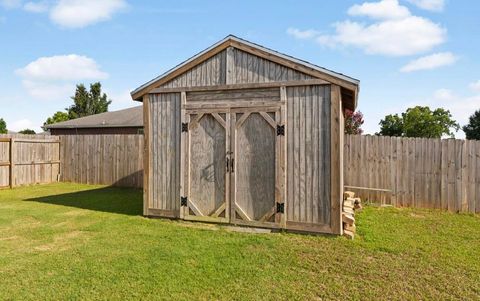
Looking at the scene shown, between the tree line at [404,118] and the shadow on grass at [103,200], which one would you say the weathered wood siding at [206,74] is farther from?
the tree line at [404,118]

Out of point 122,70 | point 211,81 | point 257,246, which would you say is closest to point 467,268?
point 257,246

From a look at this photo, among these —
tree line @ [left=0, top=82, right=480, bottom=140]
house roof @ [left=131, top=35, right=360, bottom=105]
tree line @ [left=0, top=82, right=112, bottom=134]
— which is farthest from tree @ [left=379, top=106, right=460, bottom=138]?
house roof @ [left=131, top=35, right=360, bottom=105]

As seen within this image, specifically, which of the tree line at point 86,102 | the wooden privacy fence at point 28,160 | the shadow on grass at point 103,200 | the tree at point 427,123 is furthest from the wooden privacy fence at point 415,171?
the tree at point 427,123

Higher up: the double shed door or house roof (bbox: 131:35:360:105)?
house roof (bbox: 131:35:360:105)

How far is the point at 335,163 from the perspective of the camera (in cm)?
583

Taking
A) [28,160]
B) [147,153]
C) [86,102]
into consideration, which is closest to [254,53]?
[147,153]

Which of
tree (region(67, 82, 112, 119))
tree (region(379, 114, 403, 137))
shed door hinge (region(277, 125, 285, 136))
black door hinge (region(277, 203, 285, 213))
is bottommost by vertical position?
black door hinge (region(277, 203, 285, 213))

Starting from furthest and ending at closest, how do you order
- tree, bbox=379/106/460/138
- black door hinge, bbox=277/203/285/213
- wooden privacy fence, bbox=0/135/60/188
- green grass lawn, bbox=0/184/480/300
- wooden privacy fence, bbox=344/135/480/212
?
tree, bbox=379/106/460/138 < wooden privacy fence, bbox=0/135/60/188 < wooden privacy fence, bbox=344/135/480/212 < black door hinge, bbox=277/203/285/213 < green grass lawn, bbox=0/184/480/300

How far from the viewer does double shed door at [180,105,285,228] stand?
626 cm

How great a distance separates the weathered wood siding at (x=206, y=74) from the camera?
672 cm

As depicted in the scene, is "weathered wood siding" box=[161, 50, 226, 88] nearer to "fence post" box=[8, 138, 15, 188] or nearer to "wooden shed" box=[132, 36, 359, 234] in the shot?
"wooden shed" box=[132, 36, 359, 234]

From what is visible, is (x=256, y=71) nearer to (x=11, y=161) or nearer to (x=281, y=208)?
(x=281, y=208)

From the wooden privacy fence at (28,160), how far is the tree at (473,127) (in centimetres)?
4623

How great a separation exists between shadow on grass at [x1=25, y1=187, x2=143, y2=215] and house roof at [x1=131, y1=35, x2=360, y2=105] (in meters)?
3.03
